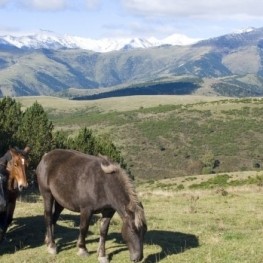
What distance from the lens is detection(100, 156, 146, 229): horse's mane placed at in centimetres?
1183

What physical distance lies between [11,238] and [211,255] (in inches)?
307

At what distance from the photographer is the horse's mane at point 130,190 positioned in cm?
1183

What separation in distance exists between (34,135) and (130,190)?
53.1 m

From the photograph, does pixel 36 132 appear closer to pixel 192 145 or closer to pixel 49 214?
pixel 49 214

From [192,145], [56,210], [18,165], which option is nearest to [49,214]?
[56,210]

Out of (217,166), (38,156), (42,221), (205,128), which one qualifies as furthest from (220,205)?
(205,128)

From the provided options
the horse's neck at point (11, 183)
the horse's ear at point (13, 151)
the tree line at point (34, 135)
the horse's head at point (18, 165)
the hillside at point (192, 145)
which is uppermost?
the horse's ear at point (13, 151)

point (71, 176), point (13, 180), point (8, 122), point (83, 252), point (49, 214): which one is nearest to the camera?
point (83, 252)

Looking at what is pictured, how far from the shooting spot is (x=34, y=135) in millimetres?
63719

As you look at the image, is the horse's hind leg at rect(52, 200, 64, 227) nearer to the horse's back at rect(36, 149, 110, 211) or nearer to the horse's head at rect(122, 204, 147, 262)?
the horse's back at rect(36, 149, 110, 211)

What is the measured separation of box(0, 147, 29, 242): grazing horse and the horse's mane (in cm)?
238

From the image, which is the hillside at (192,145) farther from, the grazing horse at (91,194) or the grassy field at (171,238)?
the grazing horse at (91,194)

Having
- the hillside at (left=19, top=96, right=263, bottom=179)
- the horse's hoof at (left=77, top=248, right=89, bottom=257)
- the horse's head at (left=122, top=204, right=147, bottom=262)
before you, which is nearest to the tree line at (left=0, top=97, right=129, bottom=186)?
the horse's hoof at (left=77, top=248, right=89, bottom=257)

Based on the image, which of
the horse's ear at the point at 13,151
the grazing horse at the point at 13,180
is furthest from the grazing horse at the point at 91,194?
the horse's ear at the point at 13,151
